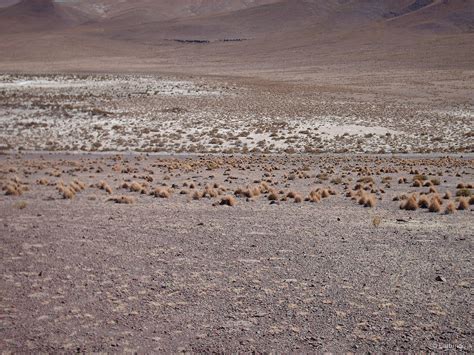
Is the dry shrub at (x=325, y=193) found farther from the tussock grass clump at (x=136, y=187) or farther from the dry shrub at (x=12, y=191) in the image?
the dry shrub at (x=12, y=191)

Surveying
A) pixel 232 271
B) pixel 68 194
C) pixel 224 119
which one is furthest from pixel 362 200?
pixel 224 119

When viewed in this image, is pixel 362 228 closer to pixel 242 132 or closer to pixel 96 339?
pixel 96 339

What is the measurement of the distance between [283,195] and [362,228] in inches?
194

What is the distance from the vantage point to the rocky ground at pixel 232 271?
21.4 ft

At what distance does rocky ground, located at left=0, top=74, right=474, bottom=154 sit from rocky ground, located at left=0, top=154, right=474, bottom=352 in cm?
1633

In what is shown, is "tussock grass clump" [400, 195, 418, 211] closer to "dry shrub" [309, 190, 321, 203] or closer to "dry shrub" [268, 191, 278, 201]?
"dry shrub" [309, 190, 321, 203]

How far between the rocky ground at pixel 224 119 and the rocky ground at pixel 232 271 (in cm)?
1633

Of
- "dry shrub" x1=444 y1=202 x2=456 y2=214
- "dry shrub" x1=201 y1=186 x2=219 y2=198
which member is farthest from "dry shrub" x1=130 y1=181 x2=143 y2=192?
"dry shrub" x1=444 y1=202 x2=456 y2=214

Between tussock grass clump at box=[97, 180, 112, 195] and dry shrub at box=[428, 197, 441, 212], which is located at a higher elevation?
tussock grass clump at box=[97, 180, 112, 195]

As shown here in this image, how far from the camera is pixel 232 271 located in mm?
8617

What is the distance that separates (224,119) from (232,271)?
31970 millimetres

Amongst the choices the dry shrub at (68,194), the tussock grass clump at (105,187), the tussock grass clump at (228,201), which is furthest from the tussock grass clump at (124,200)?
the tussock grass clump at (228,201)

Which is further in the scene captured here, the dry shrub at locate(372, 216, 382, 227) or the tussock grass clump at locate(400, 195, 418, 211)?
the tussock grass clump at locate(400, 195, 418, 211)

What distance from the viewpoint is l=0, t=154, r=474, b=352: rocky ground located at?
6.51 metres
